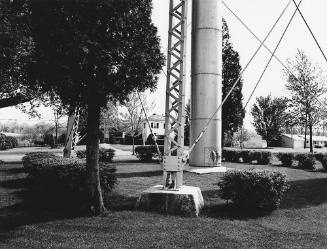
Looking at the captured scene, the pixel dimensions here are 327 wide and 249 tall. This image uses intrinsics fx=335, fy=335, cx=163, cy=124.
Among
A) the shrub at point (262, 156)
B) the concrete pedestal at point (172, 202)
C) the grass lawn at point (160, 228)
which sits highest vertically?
the shrub at point (262, 156)

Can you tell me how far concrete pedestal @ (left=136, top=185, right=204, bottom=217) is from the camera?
8.17 meters

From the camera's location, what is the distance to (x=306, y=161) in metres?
22.2

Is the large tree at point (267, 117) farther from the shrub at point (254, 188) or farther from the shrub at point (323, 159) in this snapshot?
the shrub at point (254, 188)

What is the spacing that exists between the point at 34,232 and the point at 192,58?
1403 cm

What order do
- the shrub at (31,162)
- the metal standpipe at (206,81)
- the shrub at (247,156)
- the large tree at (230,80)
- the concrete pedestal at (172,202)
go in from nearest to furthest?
the concrete pedestal at (172,202), the shrub at (31,162), the metal standpipe at (206,81), the shrub at (247,156), the large tree at (230,80)

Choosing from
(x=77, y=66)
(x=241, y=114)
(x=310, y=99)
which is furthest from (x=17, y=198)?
(x=310, y=99)

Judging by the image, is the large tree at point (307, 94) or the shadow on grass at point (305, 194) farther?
the large tree at point (307, 94)

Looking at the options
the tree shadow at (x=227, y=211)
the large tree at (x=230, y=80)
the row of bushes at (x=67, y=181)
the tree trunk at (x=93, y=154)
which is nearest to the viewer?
the tree trunk at (x=93, y=154)

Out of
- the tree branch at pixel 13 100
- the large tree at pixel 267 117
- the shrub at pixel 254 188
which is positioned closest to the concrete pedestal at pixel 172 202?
the shrub at pixel 254 188

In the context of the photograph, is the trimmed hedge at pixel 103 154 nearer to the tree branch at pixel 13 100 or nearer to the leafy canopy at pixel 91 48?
the tree branch at pixel 13 100

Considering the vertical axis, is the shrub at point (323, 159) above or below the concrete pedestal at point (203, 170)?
above

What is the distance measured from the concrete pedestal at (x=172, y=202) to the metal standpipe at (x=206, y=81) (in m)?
9.49

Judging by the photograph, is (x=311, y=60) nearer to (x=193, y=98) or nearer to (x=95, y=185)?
(x=193, y=98)

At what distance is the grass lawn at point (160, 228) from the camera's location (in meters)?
6.14
